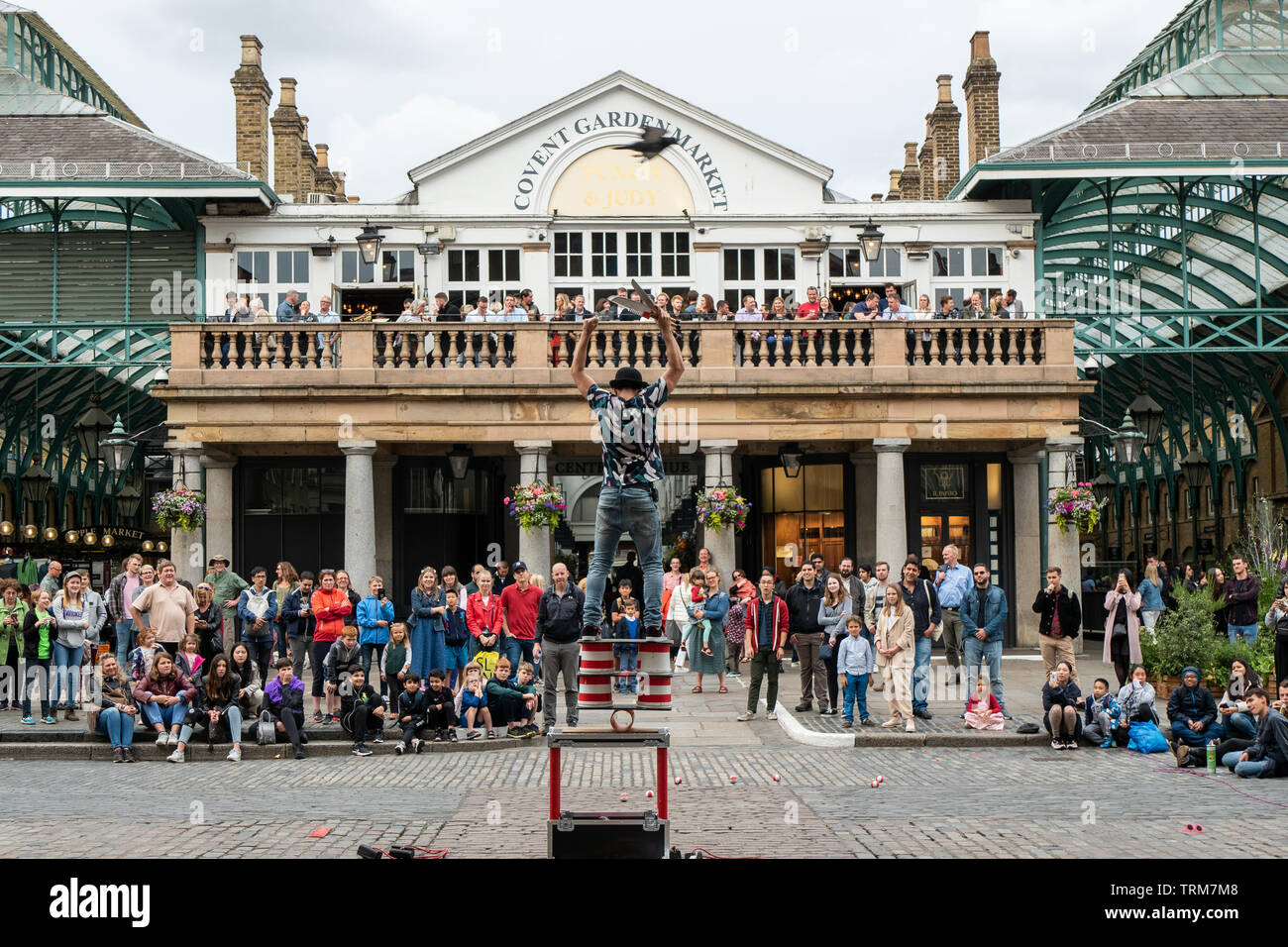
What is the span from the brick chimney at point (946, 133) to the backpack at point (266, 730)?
102ft

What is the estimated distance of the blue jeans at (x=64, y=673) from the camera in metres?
17.4

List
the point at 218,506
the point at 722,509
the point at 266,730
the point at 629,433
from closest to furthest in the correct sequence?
1. the point at 629,433
2. the point at 266,730
3. the point at 722,509
4. the point at 218,506

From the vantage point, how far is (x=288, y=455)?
27703 mm

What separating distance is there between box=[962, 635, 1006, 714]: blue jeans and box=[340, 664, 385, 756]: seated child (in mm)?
7103

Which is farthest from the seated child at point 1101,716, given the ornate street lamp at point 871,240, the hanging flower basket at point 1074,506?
the ornate street lamp at point 871,240

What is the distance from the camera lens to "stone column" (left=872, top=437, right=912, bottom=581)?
80.9 ft

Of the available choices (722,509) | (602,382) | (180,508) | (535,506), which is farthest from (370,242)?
(722,509)

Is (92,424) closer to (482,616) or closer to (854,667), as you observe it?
(482,616)

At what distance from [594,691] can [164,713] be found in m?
8.72

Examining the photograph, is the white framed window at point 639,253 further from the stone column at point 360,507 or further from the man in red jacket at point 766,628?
the man in red jacket at point 766,628

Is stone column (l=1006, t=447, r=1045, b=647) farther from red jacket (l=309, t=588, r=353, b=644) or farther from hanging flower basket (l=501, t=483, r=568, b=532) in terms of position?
red jacket (l=309, t=588, r=353, b=644)

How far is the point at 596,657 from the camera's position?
9828mm
